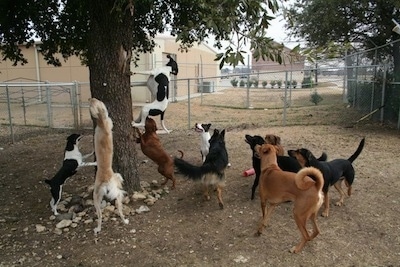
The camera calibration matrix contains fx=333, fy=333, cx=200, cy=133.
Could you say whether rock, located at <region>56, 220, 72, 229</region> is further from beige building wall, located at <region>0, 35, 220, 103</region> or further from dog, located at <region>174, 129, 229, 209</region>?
beige building wall, located at <region>0, 35, 220, 103</region>

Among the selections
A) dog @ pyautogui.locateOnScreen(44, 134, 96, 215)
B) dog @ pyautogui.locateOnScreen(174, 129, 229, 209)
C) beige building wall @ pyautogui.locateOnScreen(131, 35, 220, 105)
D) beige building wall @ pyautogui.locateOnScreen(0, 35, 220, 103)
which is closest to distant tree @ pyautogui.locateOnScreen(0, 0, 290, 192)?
dog @ pyautogui.locateOnScreen(44, 134, 96, 215)

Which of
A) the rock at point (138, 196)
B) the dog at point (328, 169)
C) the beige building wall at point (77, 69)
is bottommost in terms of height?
the rock at point (138, 196)

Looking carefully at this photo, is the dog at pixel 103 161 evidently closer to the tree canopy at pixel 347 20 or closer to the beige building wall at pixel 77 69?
the tree canopy at pixel 347 20

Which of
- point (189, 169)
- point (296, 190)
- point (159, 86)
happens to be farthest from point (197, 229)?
point (159, 86)

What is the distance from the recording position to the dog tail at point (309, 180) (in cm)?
315

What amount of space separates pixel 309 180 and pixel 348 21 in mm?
10239

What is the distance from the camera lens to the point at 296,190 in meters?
3.36

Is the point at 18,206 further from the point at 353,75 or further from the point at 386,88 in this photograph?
the point at 353,75

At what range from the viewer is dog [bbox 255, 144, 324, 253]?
3.21 metres

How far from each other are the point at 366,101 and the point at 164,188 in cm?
928

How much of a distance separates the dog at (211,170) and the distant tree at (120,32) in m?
1.01

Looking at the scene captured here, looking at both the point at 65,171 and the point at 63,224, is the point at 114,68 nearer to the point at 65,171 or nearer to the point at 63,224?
the point at 65,171

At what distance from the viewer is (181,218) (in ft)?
13.7

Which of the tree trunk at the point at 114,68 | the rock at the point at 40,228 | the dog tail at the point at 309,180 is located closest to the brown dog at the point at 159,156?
the tree trunk at the point at 114,68
